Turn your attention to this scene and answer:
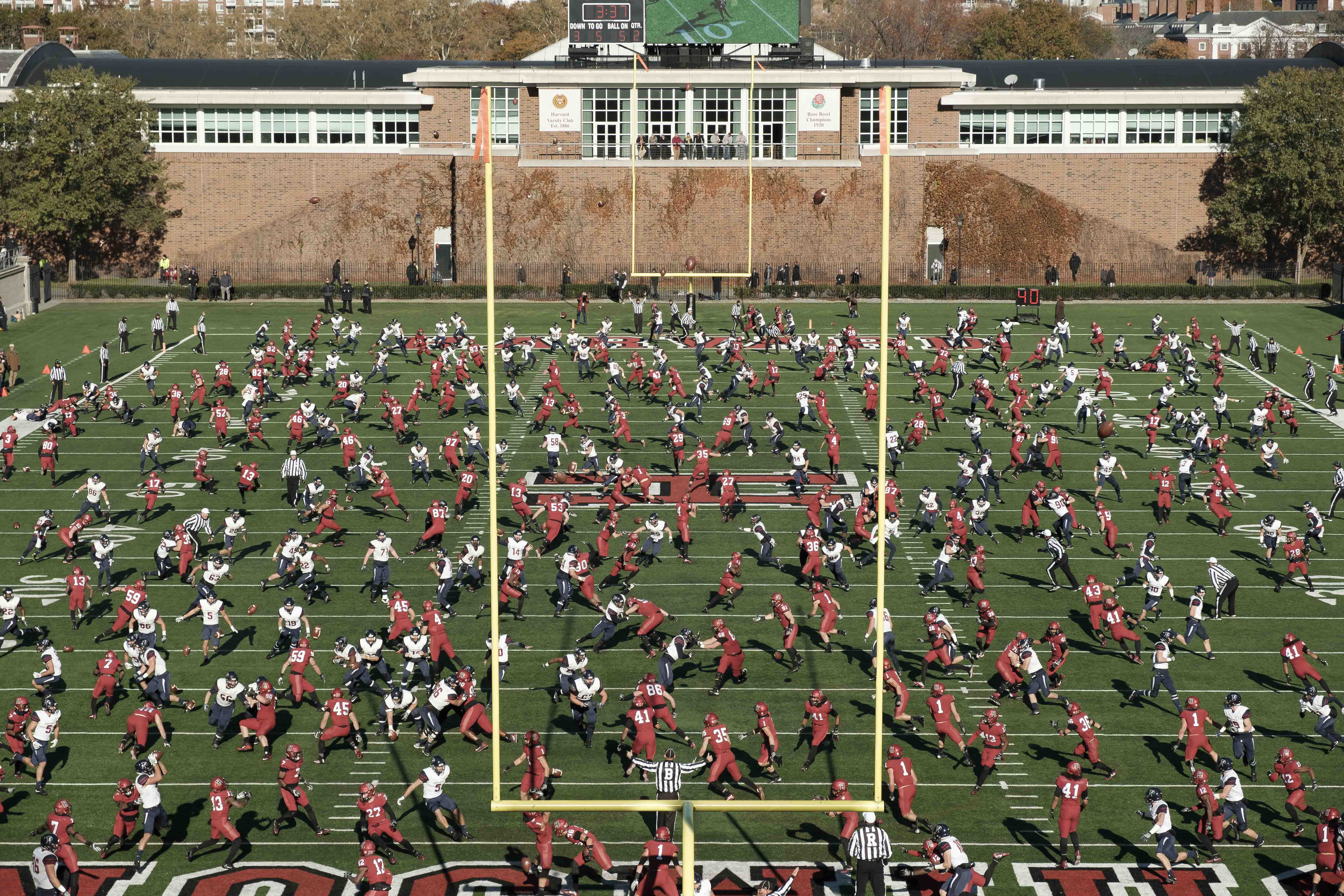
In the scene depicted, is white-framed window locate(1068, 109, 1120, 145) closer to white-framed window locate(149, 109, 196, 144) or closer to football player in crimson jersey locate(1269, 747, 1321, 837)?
white-framed window locate(149, 109, 196, 144)

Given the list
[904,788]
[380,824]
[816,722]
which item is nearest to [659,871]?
[380,824]

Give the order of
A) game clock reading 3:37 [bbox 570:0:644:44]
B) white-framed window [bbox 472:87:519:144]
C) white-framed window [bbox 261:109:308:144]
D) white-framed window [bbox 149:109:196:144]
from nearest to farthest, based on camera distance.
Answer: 1. game clock reading 3:37 [bbox 570:0:644:44]
2. white-framed window [bbox 472:87:519:144]
3. white-framed window [bbox 149:109:196:144]
4. white-framed window [bbox 261:109:308:144]

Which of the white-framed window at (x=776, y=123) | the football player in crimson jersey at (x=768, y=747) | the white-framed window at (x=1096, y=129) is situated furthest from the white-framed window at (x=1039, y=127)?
the football player in crimson jersey at (x=768, y=747)

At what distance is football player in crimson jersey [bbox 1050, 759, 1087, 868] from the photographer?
18641 mm

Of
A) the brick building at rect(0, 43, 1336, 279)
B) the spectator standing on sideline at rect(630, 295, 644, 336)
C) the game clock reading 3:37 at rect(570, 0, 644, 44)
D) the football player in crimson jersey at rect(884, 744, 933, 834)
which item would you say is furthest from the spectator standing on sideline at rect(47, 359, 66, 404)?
the football player in crimson jersey at rect(884, 744, 933, 834)

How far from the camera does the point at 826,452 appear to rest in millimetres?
36531

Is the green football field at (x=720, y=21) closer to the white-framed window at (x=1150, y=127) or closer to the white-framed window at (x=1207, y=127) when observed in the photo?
the white-framed window at (x=1150, y=127)

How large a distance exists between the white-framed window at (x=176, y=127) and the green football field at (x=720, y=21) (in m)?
17.6

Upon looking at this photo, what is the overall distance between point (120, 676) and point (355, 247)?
1485 inches

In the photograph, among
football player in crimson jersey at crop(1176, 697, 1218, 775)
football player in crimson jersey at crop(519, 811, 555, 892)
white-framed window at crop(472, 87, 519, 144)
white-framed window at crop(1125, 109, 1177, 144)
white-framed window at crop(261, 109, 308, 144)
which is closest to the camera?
football player in crimson jersey at crop(519, 811, 555, 892)

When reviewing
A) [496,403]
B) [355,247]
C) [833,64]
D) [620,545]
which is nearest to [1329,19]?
[833,64]

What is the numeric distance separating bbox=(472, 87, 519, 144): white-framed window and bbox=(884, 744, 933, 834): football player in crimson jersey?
4391 cm

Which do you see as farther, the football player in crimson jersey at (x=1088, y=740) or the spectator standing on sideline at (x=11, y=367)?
the spectator standing on sideline at (x=11, y=367)

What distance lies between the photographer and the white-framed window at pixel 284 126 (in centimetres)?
6122
